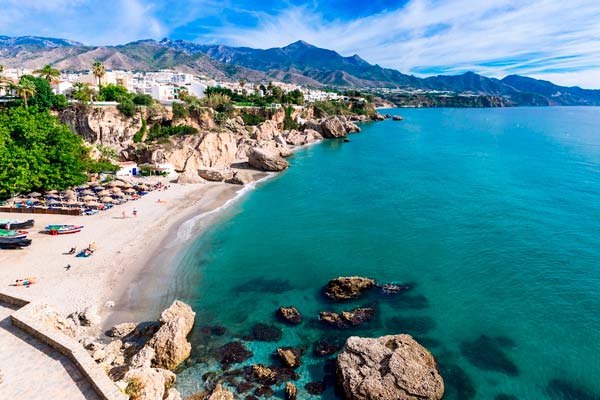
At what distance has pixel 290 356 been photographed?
1642 cm

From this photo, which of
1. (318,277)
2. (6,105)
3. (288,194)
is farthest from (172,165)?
(318,277)

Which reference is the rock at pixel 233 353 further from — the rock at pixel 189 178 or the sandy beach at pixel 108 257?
the rock at pixel 189 178

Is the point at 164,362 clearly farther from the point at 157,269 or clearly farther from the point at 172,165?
the point at 172,165

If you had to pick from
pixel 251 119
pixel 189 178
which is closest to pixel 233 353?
pixel 189 178

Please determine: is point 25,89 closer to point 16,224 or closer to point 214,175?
point 214,175

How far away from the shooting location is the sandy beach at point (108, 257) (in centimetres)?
2039

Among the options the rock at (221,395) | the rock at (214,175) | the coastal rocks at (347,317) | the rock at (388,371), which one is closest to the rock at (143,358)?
the rock at (221,395)

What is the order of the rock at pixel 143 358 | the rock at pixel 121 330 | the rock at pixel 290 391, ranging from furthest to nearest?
the rock at pixel 121 330
the rock at pixel 143 358
the rock at pixel 290 391

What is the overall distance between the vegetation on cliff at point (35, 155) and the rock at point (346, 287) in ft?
103

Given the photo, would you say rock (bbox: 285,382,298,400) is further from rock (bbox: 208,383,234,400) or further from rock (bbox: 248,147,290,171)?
rock (bbox: 248,147,290,171)

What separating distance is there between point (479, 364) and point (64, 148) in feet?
134

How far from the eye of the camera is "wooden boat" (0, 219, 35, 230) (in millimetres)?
27469

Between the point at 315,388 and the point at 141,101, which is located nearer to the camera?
the point at 315,388

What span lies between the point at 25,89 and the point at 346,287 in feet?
163
